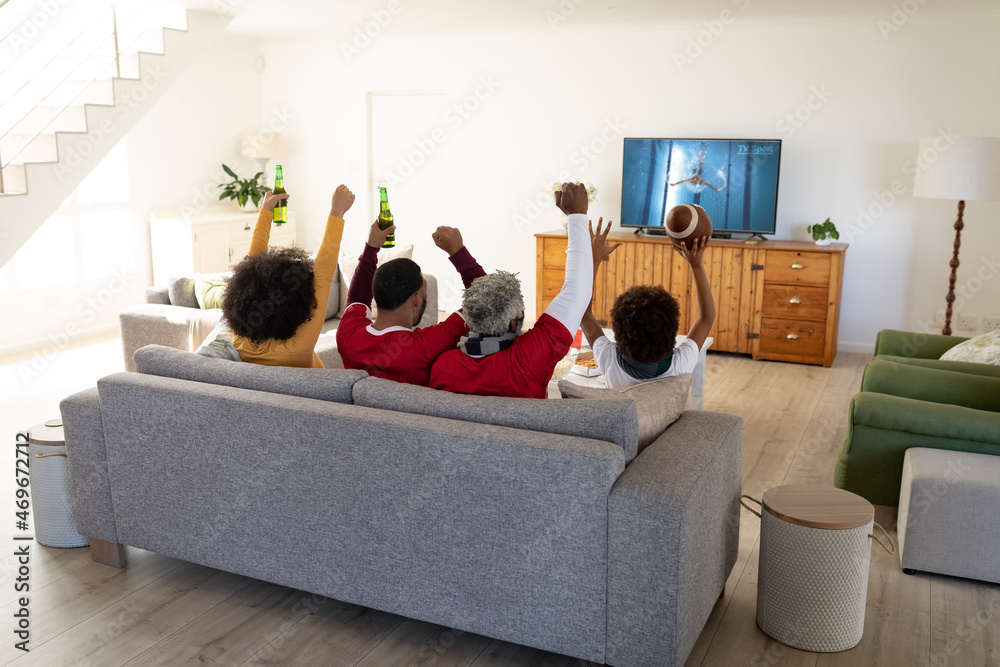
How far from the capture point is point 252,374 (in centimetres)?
258

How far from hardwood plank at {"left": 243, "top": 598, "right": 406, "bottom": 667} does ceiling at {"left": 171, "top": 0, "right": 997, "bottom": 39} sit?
4277mm

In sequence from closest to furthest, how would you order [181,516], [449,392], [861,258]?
[449,392]
[181,516]
[861,258]

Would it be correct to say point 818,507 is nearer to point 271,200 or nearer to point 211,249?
point 271,200

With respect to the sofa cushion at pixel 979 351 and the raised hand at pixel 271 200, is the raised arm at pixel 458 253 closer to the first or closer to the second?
the raised hand at pixel 271 200

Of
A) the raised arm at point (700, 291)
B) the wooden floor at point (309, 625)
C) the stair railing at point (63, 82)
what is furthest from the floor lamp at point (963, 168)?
the stair railing at point (63, 82)

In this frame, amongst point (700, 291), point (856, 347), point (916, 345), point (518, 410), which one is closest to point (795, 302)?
point (856, 347)

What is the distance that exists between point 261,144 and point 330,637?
5.99 metres

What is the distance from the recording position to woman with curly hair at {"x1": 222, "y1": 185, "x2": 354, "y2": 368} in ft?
8.79

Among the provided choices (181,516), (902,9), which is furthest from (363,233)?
(181,516)

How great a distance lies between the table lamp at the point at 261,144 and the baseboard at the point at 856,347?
16.8 feet

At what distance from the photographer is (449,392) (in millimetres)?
2396

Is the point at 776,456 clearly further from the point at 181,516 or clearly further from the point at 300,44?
the point at 300,44

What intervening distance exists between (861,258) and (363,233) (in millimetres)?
4334

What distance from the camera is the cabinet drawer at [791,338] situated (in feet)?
19.2
